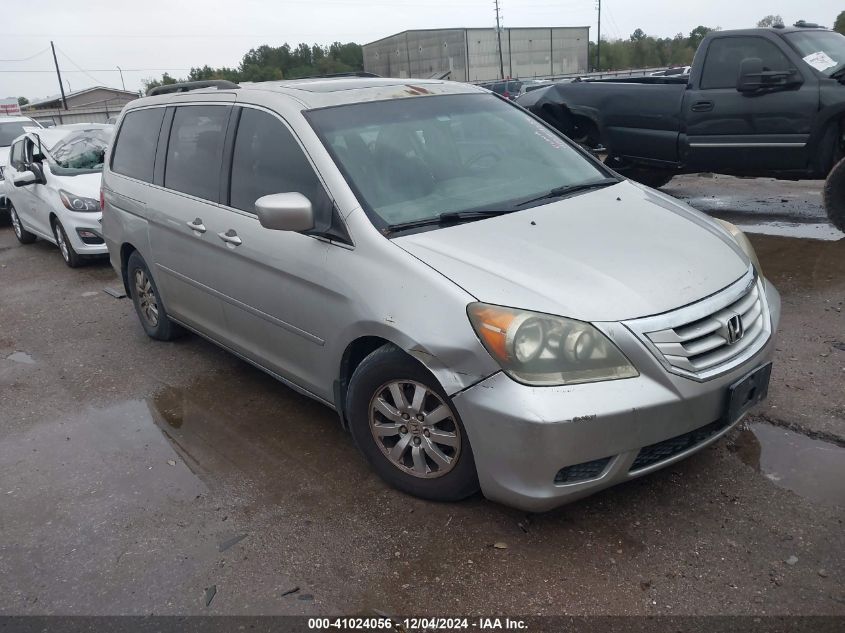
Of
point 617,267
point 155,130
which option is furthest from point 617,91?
point 617,267

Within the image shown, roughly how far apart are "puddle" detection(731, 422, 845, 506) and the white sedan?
6.97m

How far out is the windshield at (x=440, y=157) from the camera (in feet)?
11.4

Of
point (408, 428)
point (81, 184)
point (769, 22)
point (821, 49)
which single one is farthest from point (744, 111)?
point (769, 22)

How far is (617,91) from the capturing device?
8766mm

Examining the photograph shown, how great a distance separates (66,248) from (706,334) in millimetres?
7859

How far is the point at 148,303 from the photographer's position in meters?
5.59

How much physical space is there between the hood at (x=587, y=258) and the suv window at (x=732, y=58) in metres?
4.93

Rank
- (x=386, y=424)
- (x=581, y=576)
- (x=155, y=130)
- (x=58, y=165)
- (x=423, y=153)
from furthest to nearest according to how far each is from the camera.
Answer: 1. (x=58, y=165)
2. (x=155, y=130)
3. (x=423, y=153)
4. (x=386, y=424)
5. (x=581, y=576)

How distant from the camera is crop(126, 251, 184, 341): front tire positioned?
17.6 feet

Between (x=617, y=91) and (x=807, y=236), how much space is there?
2835mm

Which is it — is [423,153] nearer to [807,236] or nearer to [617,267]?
[617,267]

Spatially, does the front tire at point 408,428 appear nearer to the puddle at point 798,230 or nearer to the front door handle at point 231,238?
the front door handle at point 231,238

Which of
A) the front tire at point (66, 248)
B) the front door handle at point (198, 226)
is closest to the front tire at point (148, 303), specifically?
the front door handle at point (198, 226)

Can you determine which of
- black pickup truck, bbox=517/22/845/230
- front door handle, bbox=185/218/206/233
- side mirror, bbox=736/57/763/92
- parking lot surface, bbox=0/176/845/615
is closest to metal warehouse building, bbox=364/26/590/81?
black pickup truck, bbox=517/22/845/230
